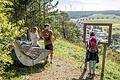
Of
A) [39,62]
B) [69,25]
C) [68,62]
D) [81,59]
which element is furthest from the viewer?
[69,25]

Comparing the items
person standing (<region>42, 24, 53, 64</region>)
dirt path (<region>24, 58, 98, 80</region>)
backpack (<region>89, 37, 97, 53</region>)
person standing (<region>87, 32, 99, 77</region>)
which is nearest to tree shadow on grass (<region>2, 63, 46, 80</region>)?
dirt path (<region>24, 58, 98, 80</region>)

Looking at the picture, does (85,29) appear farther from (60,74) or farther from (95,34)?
(60,74)

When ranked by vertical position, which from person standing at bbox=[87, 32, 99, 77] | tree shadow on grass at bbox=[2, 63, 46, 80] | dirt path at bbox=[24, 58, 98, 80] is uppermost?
person standing at bbox=[87, 32, 99, 77]

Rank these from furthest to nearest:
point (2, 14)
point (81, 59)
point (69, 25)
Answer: point (69, 25) < point (81, 59) < point (2, 14)

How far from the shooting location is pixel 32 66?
40.2 feet

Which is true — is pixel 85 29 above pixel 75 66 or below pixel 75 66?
above

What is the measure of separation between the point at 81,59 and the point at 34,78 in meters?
4.85

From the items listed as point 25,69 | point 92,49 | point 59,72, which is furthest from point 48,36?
point 92,49

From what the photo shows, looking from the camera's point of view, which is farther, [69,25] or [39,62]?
[69,25]

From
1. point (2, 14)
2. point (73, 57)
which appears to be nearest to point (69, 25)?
point (73, 57)

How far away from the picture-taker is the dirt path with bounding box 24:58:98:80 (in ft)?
37.3

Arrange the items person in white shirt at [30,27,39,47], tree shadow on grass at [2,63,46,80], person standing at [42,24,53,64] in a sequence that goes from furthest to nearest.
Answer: person in white shirt at [30,27,39,47]
person standing at [42,24,53,64]
tree shadow on grass at [2,63,46,80]

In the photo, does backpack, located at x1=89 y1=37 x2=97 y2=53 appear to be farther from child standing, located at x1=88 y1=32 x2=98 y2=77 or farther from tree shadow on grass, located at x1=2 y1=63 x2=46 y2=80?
tree shadow on grass, located at x1=2 y1=63 x2=46 y2=80

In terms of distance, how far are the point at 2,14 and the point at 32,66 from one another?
597 centimetres
